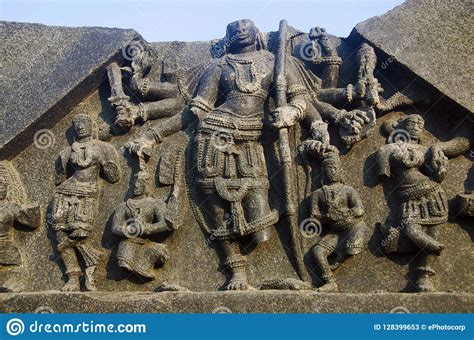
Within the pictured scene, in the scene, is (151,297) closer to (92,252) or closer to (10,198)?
(92,252)

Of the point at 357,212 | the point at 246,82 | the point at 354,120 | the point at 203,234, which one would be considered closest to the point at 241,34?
the point at 246,82

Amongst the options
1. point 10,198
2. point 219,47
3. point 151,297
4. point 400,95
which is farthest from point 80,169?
point 400,95

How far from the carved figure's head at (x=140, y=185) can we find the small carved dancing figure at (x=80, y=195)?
0.34 metres

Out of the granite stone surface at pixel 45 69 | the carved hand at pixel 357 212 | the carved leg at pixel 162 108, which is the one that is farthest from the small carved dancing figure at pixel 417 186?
the granite stone surface at pixel 45 69

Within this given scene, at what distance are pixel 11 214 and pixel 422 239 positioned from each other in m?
4.56

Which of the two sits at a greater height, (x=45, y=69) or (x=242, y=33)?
(x=242, y=33)

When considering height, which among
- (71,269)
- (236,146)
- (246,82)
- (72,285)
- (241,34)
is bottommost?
(72,285)

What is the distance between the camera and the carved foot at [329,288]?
20.9 ft

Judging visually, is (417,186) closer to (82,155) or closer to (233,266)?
(233,266)

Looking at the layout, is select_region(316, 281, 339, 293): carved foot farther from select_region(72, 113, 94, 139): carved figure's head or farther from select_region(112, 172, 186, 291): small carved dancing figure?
select_region(72, 113, 94, 139): carved figure's head

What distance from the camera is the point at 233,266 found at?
262 inches

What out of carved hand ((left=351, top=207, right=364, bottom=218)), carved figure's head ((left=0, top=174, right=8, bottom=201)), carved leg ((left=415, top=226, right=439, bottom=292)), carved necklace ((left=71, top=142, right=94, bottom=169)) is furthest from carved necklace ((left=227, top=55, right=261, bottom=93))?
carved figure's head ((left=0, top=174, right=8, bottom=201))

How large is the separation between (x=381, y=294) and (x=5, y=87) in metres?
5.15

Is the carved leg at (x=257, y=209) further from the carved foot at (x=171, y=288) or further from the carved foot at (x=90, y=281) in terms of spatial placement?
the carved foot at (x=90, y=281)
